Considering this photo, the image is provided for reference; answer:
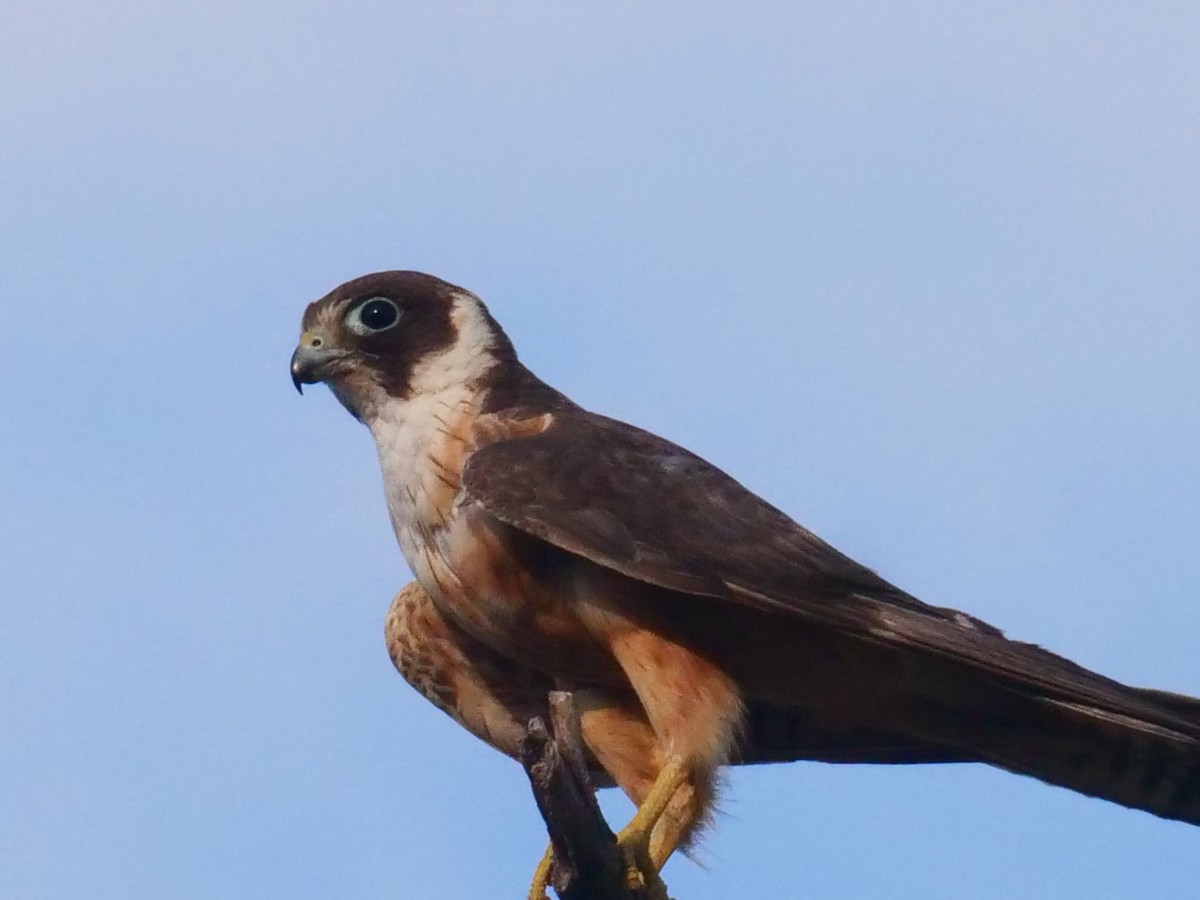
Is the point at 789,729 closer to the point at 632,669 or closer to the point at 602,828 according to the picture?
the point at 632,669

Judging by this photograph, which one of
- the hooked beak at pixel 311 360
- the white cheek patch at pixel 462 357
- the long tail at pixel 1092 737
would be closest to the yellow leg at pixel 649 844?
the long tail at pixel 1092 737

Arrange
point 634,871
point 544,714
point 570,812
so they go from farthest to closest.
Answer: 1. point 544,714
2. point 634,871
3. point 570,812

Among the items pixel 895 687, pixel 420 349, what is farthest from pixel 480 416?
pixel 895 687

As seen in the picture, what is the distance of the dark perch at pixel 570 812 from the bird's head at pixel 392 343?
191 centimetres

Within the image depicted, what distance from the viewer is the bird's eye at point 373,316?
20.4 feet

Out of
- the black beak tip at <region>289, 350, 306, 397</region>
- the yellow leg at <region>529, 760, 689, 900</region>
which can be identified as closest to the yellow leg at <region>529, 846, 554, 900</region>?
the yellow leg at <region>529, 760, 689, 900</region>

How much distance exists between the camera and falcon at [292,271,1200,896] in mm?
5184

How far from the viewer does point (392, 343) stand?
6.20m

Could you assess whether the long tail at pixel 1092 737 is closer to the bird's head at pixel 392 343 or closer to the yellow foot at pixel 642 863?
the yellow foot at pixel 642 863

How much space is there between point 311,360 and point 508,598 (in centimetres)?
123

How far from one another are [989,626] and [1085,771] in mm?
635

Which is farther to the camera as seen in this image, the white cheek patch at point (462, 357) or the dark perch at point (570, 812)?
the white cheek patch at point (462, 357)

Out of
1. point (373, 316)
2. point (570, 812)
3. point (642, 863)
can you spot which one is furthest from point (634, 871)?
point (373, 316)

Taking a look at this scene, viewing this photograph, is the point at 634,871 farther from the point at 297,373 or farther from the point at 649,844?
the point at 297,373
